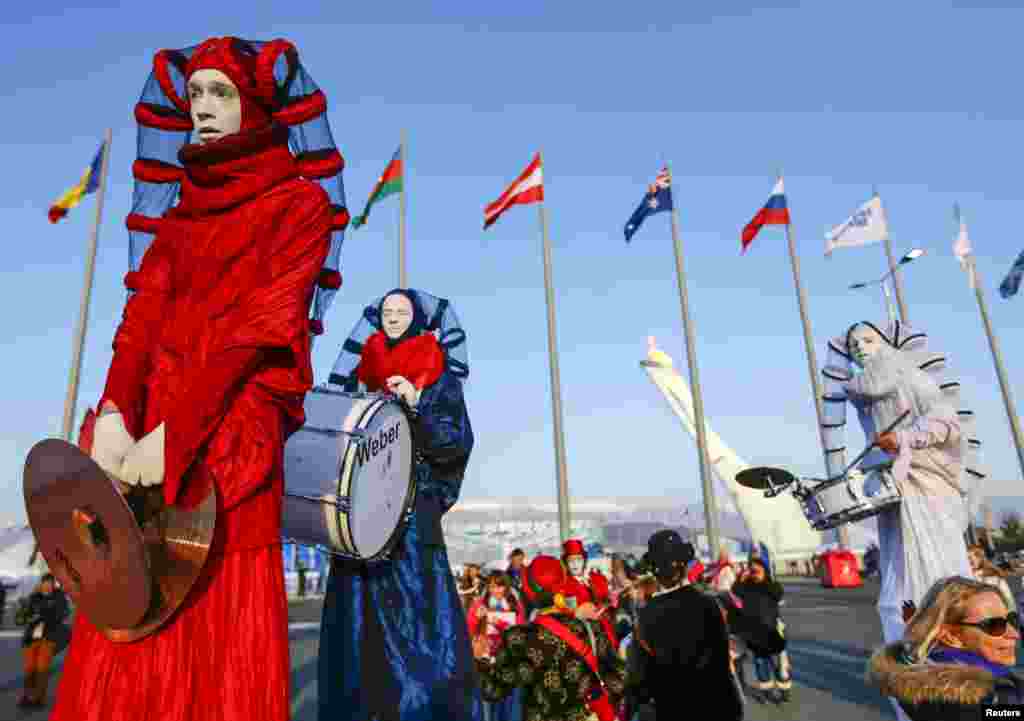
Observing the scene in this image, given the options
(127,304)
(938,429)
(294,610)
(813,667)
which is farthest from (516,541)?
(127,304)

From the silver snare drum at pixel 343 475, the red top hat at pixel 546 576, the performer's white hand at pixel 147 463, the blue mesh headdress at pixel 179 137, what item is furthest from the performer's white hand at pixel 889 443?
the performer's white hand at pixel 147 463

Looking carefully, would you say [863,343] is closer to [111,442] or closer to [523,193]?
[111,442]

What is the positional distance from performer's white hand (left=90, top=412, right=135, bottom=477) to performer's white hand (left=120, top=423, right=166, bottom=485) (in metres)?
0.03

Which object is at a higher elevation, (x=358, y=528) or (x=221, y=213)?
(x=221, y=213)

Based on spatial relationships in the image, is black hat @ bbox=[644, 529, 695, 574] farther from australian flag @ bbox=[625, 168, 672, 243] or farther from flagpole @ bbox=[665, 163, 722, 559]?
australian flag @ bbox=[625, 168, 672, 243]

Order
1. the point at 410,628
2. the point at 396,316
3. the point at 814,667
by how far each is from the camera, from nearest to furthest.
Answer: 1. the point at 410,628
2. the point at 396,316
3. the point at 814,667

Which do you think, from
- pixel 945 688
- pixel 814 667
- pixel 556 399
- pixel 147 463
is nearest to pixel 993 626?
pixel 945 688

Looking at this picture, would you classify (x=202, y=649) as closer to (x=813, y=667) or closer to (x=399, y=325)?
(x=399, y=325)

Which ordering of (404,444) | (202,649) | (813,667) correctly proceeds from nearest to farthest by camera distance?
(202,649) < (404,444) < (813,667)

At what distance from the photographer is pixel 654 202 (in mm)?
18016

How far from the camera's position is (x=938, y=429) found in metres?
5.30

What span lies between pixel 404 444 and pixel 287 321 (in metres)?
1.26

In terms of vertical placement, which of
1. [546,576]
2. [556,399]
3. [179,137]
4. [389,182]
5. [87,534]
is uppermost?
[389,182]

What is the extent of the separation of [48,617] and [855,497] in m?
9.43
